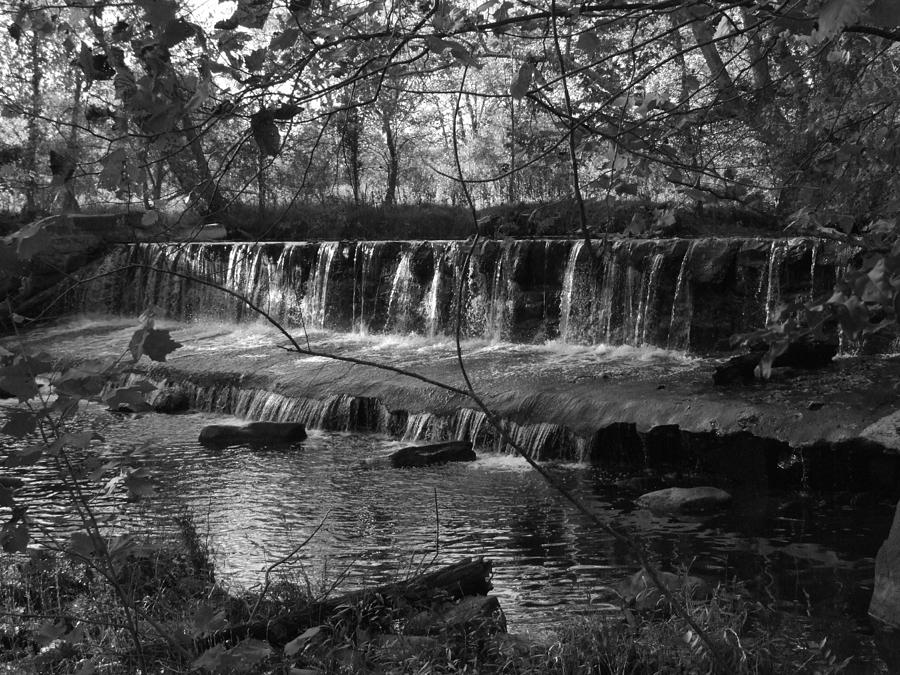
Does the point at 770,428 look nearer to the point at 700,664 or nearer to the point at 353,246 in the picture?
the point at 700,664

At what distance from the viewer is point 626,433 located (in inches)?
382

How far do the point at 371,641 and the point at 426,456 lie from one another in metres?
5.85

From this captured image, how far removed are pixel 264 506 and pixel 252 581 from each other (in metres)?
2.38

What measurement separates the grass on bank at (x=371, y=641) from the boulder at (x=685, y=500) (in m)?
2.92

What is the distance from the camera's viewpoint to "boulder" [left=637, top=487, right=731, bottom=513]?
25.8 ft

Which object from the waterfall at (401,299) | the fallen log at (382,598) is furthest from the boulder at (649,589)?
the waterfall at (401,299)

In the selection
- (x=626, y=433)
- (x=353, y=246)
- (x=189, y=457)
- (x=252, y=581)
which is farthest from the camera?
(x=353, y=246)

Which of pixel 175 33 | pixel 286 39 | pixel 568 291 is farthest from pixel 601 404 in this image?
pixel 175 33

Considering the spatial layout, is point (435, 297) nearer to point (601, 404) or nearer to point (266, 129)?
point (601, 404)

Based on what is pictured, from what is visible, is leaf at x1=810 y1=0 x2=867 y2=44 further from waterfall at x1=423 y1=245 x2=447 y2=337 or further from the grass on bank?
waterfall at x1=423 y1=245 x2=447 y2=337

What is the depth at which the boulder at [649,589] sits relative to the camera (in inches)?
161

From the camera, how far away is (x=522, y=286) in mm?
15805

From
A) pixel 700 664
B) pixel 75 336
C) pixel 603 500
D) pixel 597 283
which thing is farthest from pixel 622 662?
pixel 75 336

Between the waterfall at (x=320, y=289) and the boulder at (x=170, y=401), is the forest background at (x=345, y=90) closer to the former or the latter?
the boulder at (x=170, y=401)
